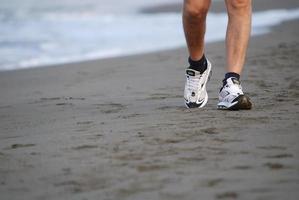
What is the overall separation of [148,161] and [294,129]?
2.98 feet

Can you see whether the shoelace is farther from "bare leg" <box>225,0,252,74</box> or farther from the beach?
"bare leg" <box>225,0,252,74</box>

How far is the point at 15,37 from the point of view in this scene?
12352 millimetres

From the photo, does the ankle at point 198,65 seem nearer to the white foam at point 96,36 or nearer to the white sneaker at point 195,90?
the white sneaker at point 195,90

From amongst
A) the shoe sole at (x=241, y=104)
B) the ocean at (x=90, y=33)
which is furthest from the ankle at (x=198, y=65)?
the ocean at (x=90, y=33)

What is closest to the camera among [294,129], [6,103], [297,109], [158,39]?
[294,129]

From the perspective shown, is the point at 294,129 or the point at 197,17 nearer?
the point at 294,129

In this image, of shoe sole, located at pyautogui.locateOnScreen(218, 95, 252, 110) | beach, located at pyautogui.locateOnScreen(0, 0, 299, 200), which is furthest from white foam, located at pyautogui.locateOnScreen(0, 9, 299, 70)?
shoe sole, located at pyautogui.locateOnScreen(218, 95, 252, 110)

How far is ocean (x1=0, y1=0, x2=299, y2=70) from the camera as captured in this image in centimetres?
966

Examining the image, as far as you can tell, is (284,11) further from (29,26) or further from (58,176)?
(58,176)

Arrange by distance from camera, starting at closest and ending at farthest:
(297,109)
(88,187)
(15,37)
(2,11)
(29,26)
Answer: (88,187) < (297,109) < (15,37) < (29,26) < (2,11)

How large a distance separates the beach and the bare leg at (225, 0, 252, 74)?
32 centimetres

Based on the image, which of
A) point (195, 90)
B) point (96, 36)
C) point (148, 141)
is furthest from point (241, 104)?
point (96, 36)

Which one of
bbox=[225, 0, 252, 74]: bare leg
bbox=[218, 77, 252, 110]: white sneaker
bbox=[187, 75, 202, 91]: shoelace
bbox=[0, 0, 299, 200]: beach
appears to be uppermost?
bbox=[225, 0, 252, 74]: bare leg

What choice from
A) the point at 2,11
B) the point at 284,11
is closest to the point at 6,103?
the point at 284,11
